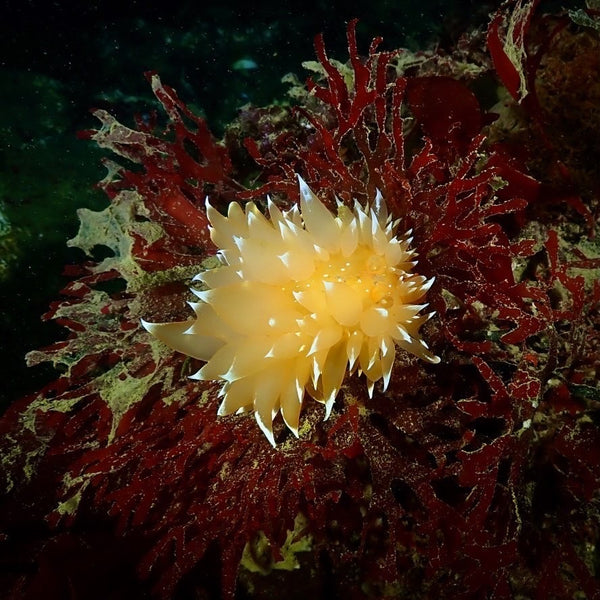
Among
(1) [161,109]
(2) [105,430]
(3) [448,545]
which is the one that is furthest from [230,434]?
(1) [161,109]

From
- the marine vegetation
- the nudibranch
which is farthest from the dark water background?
the nudibranch

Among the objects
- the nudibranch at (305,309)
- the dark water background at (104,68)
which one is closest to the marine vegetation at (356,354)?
the nudibranch at (305,309)

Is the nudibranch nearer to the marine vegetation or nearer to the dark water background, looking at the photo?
the marine vegetation

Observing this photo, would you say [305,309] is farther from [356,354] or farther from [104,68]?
[104,68]

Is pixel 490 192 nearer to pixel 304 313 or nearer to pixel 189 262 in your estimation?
pixel 304 313

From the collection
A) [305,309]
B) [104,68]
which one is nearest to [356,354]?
[305,309]
